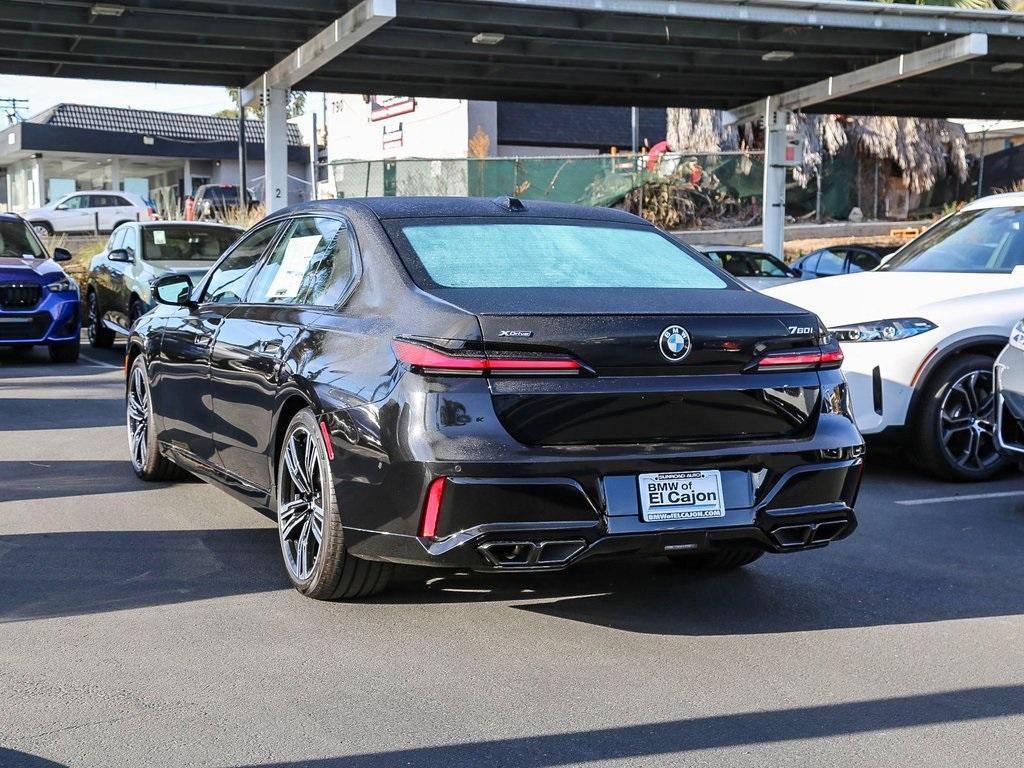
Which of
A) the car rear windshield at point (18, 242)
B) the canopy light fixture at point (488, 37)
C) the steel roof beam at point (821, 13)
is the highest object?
the steel roof beam at point (821, 13)

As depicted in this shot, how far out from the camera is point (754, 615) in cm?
543

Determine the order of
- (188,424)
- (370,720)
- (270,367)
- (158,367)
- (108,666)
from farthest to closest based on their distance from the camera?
(158,367) → (188,424) → (270,367) → (108,666) → (370,720)

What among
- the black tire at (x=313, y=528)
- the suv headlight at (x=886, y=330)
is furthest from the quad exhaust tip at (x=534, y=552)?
the suv headlight at (x=886, y=330)

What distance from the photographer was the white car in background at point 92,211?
1607 inches

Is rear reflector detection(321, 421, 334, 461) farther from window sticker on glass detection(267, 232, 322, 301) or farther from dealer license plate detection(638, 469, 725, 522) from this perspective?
dealer license plate detection(638, 469, 725, 522)

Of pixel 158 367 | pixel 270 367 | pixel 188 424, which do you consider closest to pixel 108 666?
pixel 270 367

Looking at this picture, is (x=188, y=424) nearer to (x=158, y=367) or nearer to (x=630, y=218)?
(x=158, y=367)

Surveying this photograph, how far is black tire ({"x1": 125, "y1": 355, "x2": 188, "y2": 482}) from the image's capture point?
7766mm

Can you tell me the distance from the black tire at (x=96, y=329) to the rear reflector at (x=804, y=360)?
13521mm

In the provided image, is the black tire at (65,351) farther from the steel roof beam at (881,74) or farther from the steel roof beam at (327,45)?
the steel roof beam at (881,74)

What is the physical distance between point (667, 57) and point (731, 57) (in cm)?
101

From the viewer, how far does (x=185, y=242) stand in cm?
1606

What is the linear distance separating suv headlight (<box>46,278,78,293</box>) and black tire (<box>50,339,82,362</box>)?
58cm

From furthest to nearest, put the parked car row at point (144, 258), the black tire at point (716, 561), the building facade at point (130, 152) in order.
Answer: the building facade at point (130, 152), the parked car row at point (144, 258), the black tire at point (716, 561)
